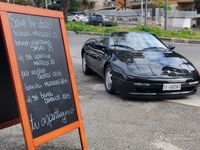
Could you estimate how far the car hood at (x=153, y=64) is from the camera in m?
6.48

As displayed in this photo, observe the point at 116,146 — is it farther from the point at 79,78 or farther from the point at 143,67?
the point at 79,78

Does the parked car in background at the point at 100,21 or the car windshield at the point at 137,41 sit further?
the parked car in background at the point at 100,21

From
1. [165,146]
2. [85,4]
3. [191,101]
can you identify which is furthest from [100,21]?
[165,146]

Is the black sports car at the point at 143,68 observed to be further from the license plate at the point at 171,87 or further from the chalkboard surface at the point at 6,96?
the chalkboard surface at the point at 6,96

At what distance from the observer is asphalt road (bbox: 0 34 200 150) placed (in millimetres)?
4406

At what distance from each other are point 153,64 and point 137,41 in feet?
4.32

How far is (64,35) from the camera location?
4.08 m

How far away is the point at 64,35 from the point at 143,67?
281cm

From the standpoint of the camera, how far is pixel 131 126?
16.7 feet

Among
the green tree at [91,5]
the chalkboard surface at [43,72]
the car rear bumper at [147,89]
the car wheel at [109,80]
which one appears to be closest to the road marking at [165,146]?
the chalkboard surface at [43,72]

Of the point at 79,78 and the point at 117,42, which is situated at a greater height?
the point at 117,42

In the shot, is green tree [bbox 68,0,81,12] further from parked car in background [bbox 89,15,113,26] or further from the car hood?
the car hood

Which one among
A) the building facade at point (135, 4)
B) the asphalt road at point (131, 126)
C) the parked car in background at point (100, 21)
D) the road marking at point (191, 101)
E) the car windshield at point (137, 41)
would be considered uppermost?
the car windshield at point (137, 41)

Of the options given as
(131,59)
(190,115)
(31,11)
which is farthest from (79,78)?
(31,11)
